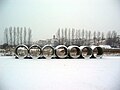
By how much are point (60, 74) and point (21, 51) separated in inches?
27.5

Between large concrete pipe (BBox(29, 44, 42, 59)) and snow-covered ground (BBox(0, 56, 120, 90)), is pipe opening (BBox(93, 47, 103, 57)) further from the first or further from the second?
large concrete pipe (BBox(29, 44, 42, 59))

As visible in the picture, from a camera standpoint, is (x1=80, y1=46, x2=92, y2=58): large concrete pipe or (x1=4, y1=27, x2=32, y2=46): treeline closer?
(x1=4, y1=27, x2=32, y2=46): treeline

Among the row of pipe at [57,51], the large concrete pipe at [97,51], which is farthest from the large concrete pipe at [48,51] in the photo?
the large concrete pipe at [97,51]

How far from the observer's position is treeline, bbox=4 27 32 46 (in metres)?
3.58

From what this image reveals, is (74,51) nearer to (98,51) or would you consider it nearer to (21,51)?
(98,51)

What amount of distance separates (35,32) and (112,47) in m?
1.25

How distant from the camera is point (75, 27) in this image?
3699mm

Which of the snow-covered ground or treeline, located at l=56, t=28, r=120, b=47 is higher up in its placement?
treeline, located at l=56, t=28, r=120, b=47

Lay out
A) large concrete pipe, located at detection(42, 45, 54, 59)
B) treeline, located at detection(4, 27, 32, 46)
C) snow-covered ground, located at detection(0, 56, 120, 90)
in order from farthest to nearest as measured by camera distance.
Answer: large concrete pipe, located at detection(42, 45, 54, 59), treeline, located at detection(4, 27, 32, 46), snow-covered ground, located at detection(0, 56, 120, 90)

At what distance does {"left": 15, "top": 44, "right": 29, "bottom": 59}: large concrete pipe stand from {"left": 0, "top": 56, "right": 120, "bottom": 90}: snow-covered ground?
8cm

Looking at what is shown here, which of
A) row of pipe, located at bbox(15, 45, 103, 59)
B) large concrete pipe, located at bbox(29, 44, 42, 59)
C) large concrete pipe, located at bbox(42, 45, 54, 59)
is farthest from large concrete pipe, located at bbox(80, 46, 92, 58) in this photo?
large concrete pipe, located at bbox(29, 44, 42, 59)

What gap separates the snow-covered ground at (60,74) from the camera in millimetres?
3262
